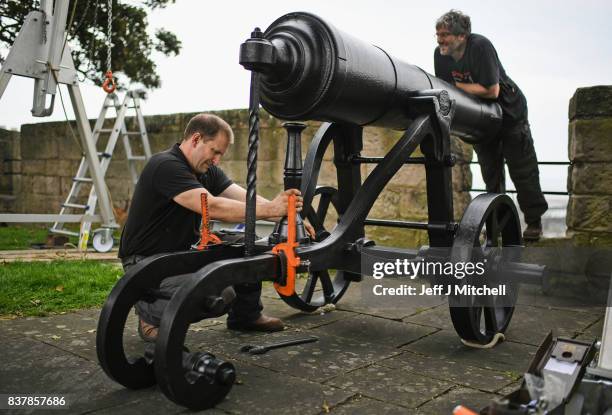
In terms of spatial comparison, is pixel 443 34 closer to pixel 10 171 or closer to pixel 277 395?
pixel 277 395

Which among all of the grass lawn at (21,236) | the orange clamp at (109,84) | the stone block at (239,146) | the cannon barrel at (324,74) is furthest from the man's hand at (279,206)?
the grass lawn at (21,236)

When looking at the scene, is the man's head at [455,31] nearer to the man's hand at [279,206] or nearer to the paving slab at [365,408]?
the man's hand at [279,206]

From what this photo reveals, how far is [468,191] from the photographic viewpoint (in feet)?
19.1

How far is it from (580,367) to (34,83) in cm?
601

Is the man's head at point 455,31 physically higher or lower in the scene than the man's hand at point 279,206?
higher

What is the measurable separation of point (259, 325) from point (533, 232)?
2486mm

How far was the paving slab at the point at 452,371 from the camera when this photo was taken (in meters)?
2.76

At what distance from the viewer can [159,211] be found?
327cm

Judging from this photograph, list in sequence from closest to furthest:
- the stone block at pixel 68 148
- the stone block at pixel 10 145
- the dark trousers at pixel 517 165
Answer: the dark trousers at pixel 517 165 < the stone block at pixel 68 148 < the stone block at pixel 10 145

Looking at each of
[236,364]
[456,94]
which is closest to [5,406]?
[236,364]

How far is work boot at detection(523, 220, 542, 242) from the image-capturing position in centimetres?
498

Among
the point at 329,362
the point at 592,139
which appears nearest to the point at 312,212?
the point at 329,362

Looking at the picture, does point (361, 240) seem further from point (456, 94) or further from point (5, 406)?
point (5, 406)

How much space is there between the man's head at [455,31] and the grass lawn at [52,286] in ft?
9.59
